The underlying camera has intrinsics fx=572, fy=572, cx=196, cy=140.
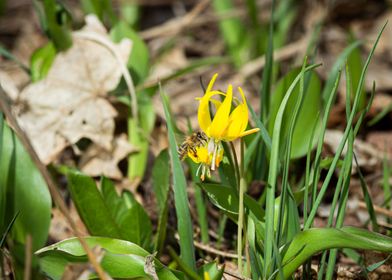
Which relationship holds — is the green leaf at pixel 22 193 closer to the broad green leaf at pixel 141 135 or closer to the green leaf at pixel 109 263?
the green leaf at pixel 109 263

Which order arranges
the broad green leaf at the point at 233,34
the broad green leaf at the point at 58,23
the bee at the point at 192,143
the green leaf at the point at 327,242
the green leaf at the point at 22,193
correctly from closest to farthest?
the green leaf at the point at 327,242 < the bee at the point at 192,143 < the green leaf at the point at 22,193 < the broad green leaf at the point at 58,23 < the broad green leaf at the point at 233,34

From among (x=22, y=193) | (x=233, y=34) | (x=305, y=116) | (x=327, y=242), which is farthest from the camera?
(x=233, y=34)

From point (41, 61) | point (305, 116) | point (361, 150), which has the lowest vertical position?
point (361, 150)

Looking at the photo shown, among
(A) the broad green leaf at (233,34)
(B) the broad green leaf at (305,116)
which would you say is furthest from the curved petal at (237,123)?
(A) the broad green leaf at (233,34)

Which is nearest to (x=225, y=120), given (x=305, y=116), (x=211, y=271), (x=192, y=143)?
(x=192, y=143)

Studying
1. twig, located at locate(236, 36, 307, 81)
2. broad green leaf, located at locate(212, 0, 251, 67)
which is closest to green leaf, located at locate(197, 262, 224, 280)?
twig, located at locate(236, 36, 307, 81)

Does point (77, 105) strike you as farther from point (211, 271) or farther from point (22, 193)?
point (211, 271)

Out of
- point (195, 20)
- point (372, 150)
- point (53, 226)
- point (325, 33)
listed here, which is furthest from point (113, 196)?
point (325, 33)
